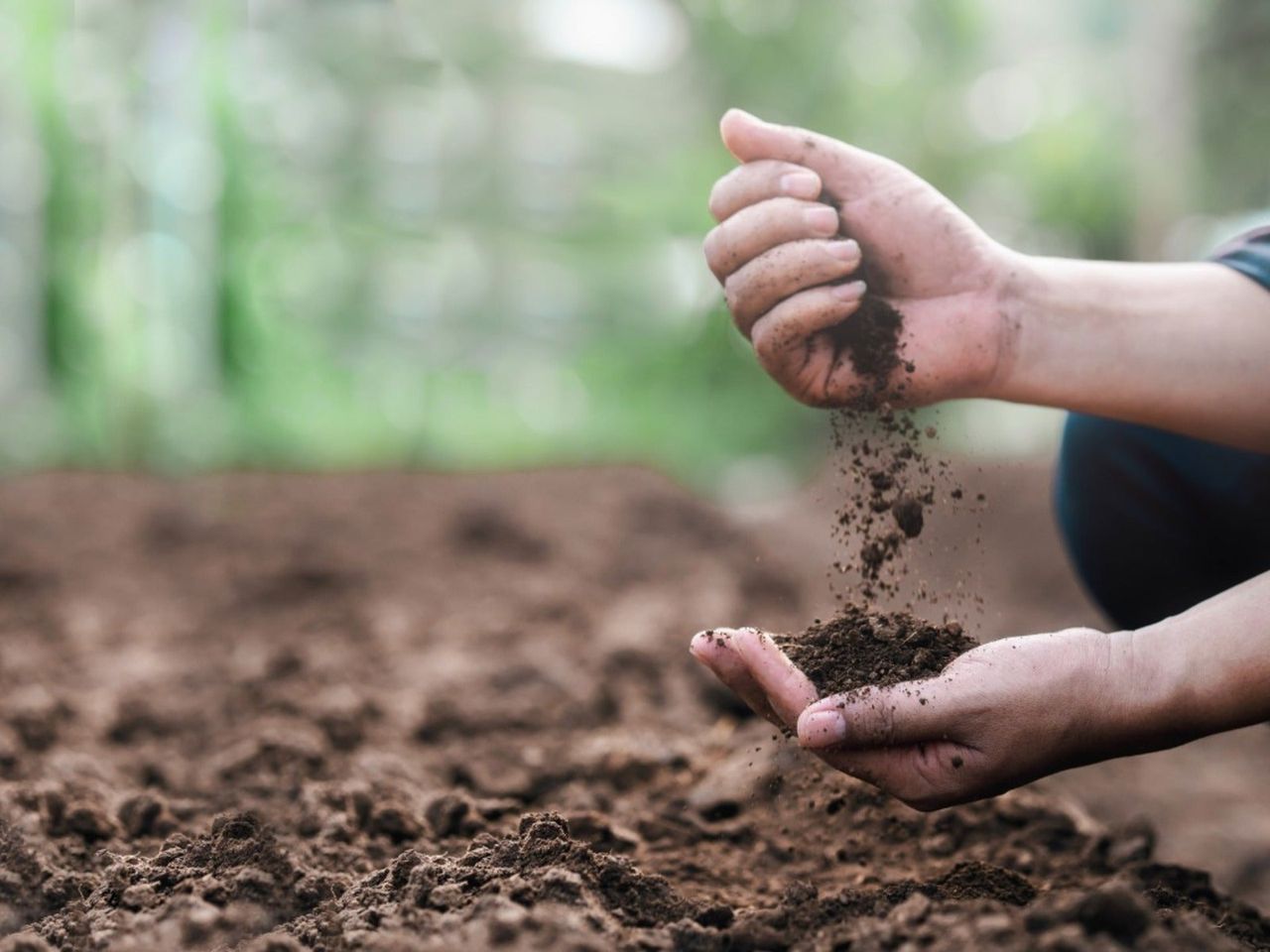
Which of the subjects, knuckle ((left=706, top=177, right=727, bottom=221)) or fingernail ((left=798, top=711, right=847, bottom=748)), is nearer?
fingernail ((left=798, top=711, right=847, bottom=748))

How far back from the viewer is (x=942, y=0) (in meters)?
7.62

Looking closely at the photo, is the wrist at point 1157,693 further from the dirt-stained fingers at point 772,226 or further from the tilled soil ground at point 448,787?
the dirt-stained fingers at point 772,226

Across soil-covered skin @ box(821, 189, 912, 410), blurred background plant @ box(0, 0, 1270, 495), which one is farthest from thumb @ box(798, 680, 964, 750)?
blurred background plant @ box(0, 0, 1270, 495)

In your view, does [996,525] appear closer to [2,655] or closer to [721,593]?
[721,593]

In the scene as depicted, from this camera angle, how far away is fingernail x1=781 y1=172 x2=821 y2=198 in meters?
1.33

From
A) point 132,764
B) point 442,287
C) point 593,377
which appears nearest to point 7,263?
point 442,287

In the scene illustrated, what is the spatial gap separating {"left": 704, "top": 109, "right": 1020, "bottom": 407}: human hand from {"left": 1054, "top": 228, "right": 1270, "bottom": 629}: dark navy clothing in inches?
16.0

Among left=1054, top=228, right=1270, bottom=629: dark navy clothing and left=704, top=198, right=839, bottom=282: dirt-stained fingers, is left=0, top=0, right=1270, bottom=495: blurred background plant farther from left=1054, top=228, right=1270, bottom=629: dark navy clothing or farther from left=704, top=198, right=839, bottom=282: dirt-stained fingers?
left=704, top=198, right=839, bottom=282: dirt-stained fingers

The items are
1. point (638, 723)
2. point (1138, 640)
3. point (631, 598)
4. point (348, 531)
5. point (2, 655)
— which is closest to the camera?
point (1138, 640)

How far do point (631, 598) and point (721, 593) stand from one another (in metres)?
0.26

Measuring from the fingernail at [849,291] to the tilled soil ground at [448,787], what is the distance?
568mm

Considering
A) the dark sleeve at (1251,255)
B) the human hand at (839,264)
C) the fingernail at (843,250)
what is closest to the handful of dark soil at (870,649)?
the human hand at (839,264)

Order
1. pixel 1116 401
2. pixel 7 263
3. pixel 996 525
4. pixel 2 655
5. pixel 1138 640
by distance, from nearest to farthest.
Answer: pixel 1138 640, pixel 1116 401, pixel 2 655, pixel 996 525, pixel 7 263

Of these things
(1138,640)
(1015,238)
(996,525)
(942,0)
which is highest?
(942,0)
